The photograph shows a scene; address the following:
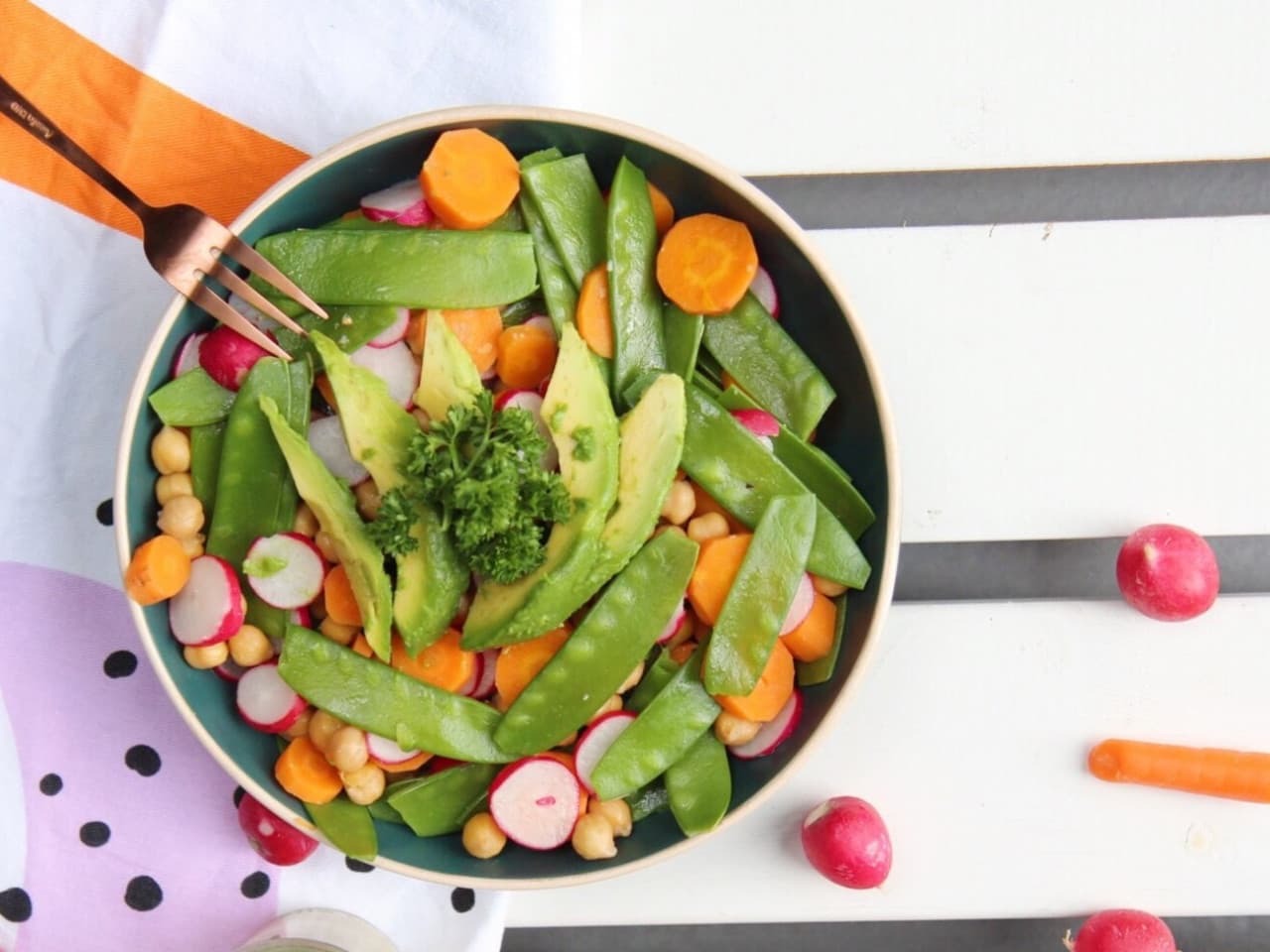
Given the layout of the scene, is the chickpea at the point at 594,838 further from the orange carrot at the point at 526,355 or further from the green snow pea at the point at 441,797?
the orange carrot at the point at 526,355

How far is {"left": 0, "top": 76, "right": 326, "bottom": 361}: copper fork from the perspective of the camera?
163 centimetres

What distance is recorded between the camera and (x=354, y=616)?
1716 millimetres

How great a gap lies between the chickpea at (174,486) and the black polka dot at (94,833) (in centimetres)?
63

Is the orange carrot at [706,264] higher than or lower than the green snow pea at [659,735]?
higher

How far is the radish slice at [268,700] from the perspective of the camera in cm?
173

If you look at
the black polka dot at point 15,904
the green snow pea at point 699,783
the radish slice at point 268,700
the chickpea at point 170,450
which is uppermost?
the chickpea at point 170,450

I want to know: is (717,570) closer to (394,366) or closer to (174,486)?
(394,366)

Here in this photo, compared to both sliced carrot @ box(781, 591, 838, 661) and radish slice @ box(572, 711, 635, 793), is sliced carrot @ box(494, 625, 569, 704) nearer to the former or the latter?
radish slice @ box(572, 711, 635, 793)

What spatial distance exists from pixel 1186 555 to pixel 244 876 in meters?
1.70

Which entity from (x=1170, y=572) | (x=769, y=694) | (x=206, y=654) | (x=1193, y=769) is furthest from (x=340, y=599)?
(x=1193, y=769)

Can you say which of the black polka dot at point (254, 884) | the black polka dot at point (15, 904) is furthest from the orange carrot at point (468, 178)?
the black polka dot at point (15, 904)

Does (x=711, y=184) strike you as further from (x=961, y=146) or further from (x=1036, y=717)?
(x=1036, y=717)

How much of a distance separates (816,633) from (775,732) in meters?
0.17

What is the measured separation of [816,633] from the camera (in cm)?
177
